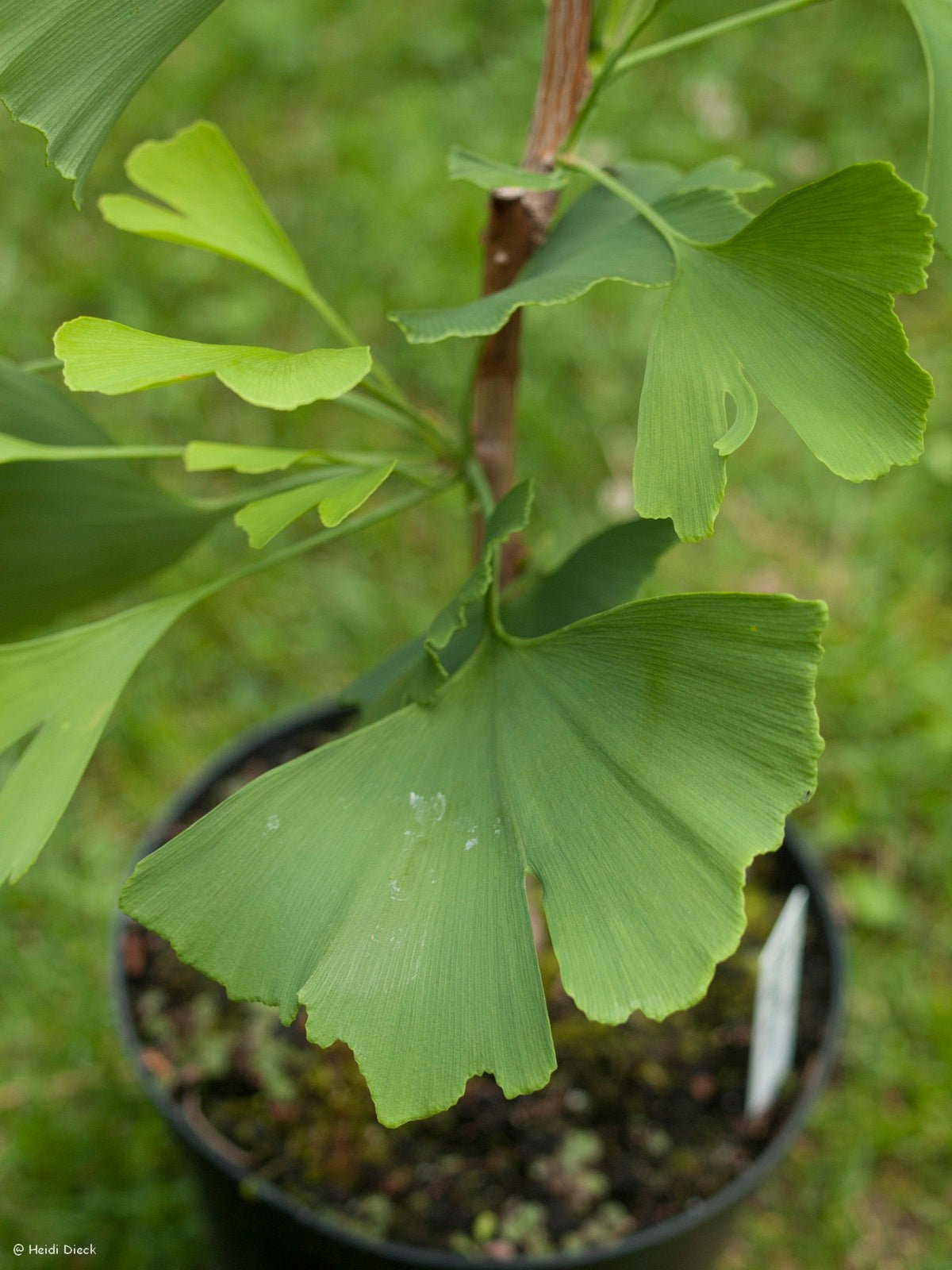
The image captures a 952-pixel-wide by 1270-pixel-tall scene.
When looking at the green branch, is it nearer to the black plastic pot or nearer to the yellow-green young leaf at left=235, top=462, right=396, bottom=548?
the yellow-green young leaf at left=235, top=462, right=396, bottom=548

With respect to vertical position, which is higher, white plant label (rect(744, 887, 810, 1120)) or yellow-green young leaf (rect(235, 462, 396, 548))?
yellow-green young leaf (rect(235, 462, 396, 548))

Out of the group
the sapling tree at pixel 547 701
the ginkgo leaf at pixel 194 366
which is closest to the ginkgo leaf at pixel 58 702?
the sapling tree at pixel 547 701

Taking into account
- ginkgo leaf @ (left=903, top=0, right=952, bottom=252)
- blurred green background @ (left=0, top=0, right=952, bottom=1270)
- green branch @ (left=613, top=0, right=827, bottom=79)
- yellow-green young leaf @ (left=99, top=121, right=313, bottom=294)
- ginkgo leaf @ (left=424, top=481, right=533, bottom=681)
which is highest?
yellow-green young leaf @ (left=99, top=121, right=313, bottom=294)

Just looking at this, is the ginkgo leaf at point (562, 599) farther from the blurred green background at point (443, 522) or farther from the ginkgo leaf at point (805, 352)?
the blurred green background at point (443, 522)

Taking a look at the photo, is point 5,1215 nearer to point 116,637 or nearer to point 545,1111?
point 545,1111

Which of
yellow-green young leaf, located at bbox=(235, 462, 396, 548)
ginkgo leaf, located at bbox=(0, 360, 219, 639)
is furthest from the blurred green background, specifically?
yellow-green young leaf, located at bbox=(235, 462, 396, 548)
